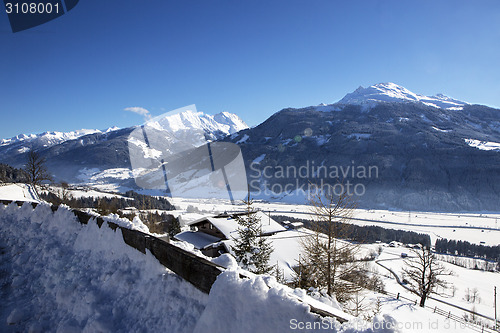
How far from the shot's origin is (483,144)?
17988cm

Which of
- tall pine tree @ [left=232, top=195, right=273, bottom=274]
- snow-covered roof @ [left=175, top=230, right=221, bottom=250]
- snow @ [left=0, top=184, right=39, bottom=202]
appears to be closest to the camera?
tall pine tree @ [left=232, top=195, right=273, bottom=274]

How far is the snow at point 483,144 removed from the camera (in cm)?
16998

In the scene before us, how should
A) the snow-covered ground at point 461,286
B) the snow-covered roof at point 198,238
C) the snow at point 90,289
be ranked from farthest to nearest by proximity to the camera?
the snow-covered ground at point 461,286
the snow-covered roof at point 198,238
the snow at point 90,289

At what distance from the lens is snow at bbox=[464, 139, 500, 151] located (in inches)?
6692

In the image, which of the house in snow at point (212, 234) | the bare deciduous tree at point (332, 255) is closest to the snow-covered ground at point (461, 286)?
the house in snow at point (212, 234)

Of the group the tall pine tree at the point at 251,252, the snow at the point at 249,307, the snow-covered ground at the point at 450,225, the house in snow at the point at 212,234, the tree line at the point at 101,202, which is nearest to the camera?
the snow at the point at 249,307

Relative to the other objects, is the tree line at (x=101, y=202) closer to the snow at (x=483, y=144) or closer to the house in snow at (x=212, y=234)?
the house in snow at (x=212, y=234)

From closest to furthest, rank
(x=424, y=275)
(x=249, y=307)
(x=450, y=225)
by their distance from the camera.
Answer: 1. (x=249, y=307)
2. (x=424, y=275)
3. (x=450, y=225)

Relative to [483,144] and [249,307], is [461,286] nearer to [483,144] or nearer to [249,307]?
[249,307]

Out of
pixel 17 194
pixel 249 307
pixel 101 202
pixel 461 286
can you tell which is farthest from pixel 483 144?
pixel 17 194

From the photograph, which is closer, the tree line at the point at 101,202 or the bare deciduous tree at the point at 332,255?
the bare deciduous tree at the point at 332,255

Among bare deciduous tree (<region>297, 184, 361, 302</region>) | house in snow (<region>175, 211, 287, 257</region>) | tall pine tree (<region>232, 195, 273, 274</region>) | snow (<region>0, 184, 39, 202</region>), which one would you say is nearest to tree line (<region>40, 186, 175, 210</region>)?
snow (<region>0, 184, 39, 202</region>)

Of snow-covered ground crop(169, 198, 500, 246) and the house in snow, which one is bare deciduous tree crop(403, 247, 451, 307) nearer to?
the house in snow

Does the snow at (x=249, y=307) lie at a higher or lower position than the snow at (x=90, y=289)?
higher
